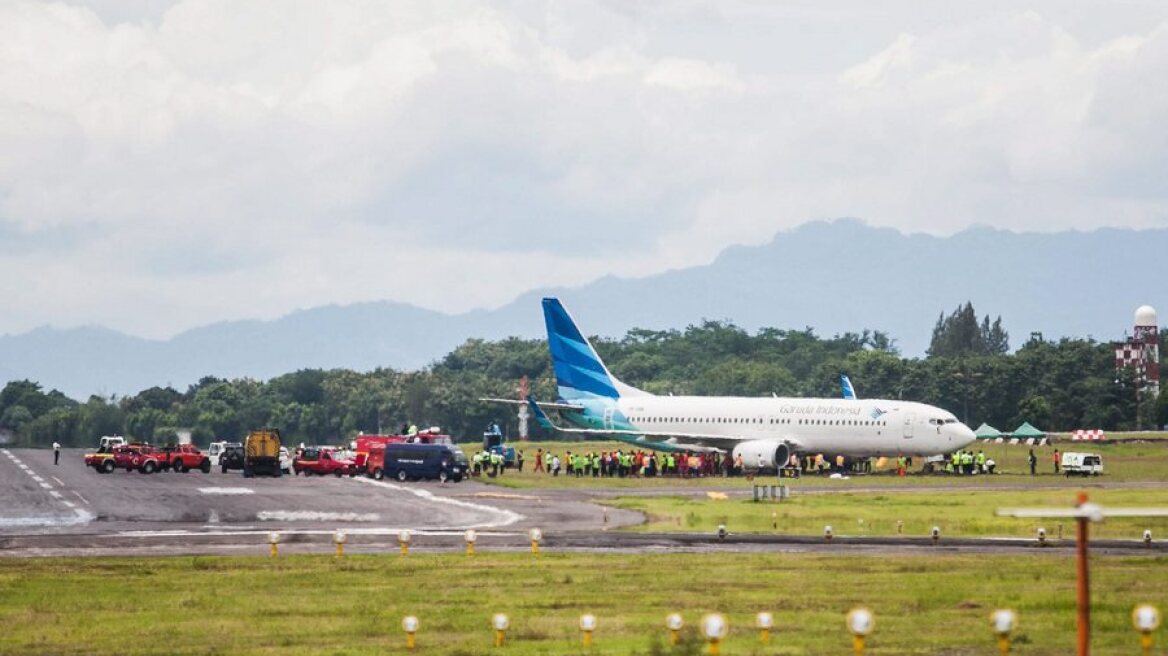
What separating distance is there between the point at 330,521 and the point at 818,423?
4524 centimetres

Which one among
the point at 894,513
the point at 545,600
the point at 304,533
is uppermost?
the point at 894,513

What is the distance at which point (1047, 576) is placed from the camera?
43.8 metres

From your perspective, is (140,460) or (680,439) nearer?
(680,439)

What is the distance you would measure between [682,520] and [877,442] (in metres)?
39.1

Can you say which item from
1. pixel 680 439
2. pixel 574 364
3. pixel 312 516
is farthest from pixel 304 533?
pixel 574 364

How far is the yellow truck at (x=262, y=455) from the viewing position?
10912 cm

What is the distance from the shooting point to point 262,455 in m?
110

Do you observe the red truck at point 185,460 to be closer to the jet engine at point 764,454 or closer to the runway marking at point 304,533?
the jet engine at point 764,454

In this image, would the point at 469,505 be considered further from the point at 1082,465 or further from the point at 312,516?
the point at 1082,465

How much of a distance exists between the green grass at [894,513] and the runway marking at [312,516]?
34.5 ft

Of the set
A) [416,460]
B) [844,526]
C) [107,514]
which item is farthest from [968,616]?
[416,460]

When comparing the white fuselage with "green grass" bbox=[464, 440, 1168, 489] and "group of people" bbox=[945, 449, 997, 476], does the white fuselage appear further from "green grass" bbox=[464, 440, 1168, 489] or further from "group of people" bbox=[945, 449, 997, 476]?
"green grass" bbox=[464, 440, 1168, 489]

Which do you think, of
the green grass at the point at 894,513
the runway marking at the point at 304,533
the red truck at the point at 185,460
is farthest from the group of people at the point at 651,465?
the runway marking at the point at 304,533

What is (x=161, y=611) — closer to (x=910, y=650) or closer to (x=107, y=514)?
(x=910, y=650)
